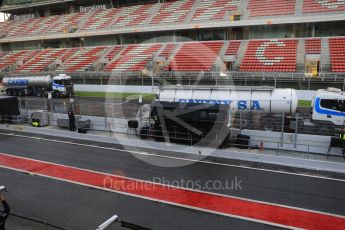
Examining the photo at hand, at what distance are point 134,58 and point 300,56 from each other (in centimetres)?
2257

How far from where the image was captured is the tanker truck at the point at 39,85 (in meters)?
37.4

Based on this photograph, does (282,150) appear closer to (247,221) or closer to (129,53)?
(247,221)

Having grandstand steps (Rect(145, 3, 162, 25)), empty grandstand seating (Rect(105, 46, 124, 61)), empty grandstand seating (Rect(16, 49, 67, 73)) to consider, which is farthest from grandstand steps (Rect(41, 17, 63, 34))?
grandstand steps (Rect(145, 3, 162, 25))

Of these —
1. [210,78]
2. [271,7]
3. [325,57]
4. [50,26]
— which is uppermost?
[50,26]

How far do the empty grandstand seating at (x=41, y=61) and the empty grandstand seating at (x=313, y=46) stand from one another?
131ft

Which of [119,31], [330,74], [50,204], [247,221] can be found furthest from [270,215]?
[119,31]

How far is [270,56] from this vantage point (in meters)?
35.5

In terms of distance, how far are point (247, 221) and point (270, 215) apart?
37.8 inches

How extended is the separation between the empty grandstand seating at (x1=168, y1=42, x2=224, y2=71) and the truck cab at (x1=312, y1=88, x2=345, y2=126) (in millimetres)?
17714

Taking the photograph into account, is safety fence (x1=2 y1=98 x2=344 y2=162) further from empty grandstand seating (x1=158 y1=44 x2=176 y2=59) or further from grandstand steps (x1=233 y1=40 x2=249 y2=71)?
empty grandstand seating (x1=158 y1=44 x2=176 y2=59)

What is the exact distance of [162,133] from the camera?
18.1 m

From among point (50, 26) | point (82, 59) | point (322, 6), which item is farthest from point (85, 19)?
point (322, 6)

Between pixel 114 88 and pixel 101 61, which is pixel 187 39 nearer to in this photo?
pixel 101 61

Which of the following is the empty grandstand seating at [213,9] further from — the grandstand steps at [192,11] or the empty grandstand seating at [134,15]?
the empty grandstand seating at [134,15]
